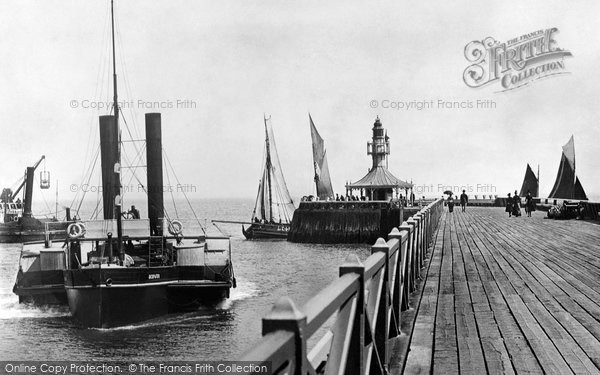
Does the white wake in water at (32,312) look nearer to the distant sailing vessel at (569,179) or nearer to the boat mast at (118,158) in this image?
the boat mast at (118,158)

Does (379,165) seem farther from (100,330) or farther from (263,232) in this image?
(100,330)

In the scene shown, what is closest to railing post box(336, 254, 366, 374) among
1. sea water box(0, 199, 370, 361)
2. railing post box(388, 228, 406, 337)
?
railing post box(388, 228, 406, 337)

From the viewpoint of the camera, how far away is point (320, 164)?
8775 centimetres

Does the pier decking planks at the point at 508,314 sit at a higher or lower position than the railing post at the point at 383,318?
lower

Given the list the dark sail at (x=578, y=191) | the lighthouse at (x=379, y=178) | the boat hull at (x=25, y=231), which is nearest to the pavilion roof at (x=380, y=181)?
the lighthouse at (x=379, y=178)

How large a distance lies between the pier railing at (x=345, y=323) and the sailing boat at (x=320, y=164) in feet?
257

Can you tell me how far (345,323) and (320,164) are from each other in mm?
83796

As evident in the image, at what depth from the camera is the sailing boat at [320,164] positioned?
285ft

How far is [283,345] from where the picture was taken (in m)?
2.50

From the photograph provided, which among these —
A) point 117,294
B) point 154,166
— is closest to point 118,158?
point 154,166

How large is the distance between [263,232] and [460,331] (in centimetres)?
7459

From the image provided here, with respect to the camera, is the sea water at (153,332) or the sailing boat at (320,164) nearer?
the sea water at (153,332)

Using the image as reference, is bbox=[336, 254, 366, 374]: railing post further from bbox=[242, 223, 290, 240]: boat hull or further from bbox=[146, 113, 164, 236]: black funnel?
bbox=[242, 223, 290, 240]: boat hull

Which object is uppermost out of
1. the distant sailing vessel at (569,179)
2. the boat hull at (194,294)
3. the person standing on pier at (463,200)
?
the distant sailing vessel at (569,179)
